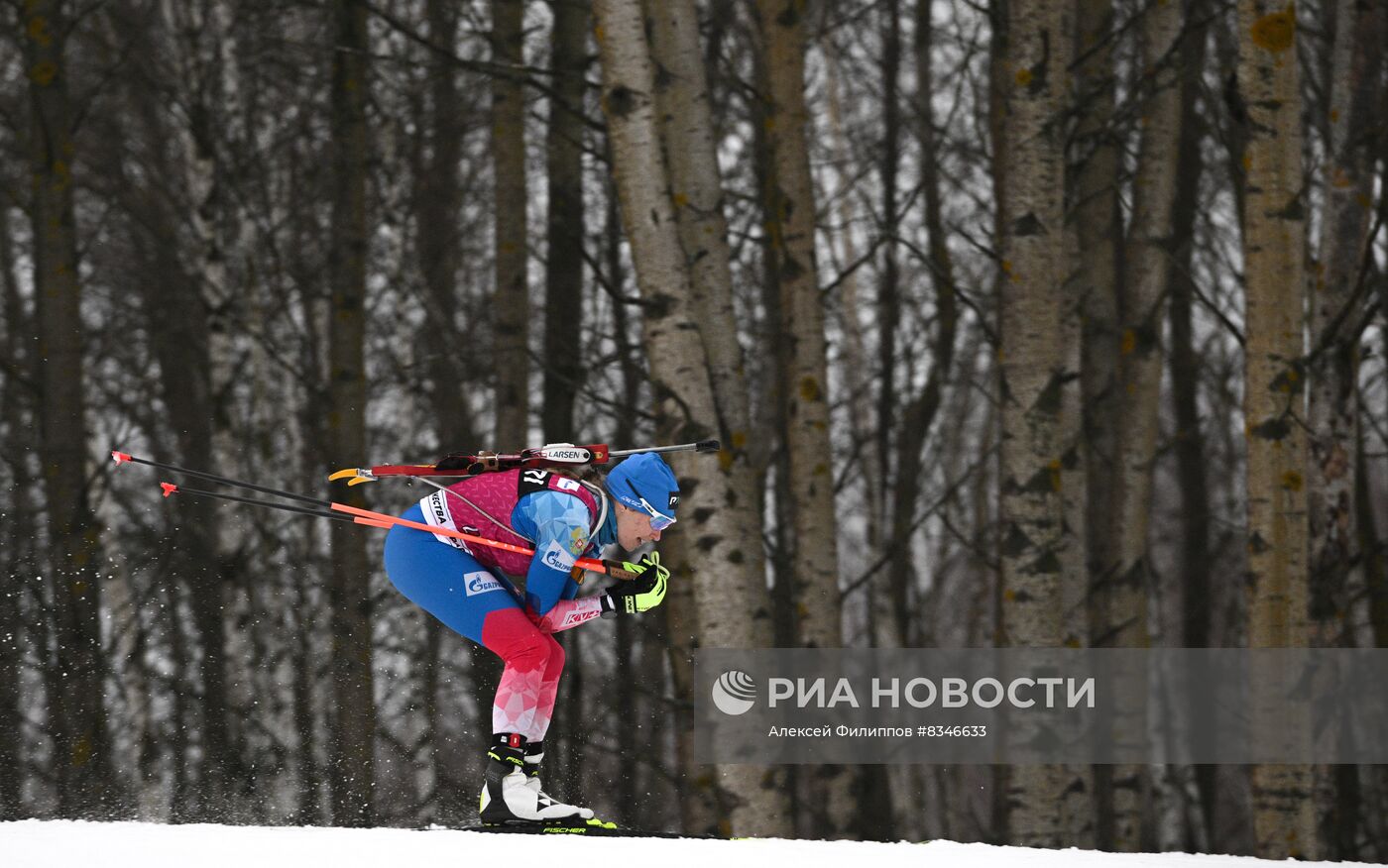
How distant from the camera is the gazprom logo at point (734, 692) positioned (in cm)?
613

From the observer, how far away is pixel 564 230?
31.1 ft

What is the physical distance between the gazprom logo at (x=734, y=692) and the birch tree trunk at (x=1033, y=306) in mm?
1317

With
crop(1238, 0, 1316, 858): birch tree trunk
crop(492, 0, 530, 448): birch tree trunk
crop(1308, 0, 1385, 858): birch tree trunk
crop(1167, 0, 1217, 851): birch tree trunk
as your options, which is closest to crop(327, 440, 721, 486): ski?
crop(1238, 0, 1316, 858): birch tree trunk

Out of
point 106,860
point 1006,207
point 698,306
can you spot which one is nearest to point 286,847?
point 106,860

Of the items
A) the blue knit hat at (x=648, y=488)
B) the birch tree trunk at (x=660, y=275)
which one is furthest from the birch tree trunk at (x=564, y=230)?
the blue knit hat at (x=648, y=488)

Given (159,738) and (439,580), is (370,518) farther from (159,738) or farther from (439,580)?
(159,738)

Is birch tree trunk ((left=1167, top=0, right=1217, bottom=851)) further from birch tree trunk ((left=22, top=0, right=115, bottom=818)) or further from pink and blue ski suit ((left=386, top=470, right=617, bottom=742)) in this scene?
birch tree trunk ((left=22, top=0, right=115, bottom=818))

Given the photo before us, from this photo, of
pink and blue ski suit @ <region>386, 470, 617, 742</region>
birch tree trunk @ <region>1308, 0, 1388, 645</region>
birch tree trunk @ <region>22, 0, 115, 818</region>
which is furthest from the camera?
birch tree trunk @ <region>22, 0, 115, 818</region>

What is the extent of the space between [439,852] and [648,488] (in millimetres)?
1283

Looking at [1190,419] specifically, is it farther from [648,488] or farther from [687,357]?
[648,488]

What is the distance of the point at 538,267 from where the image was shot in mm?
14344

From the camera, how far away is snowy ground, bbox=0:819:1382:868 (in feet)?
13.7

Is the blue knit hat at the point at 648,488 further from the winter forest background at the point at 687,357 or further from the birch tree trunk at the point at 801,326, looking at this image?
the birch tree trunk at the point at 801,326

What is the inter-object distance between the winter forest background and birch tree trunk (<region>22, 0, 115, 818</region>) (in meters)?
0.03
